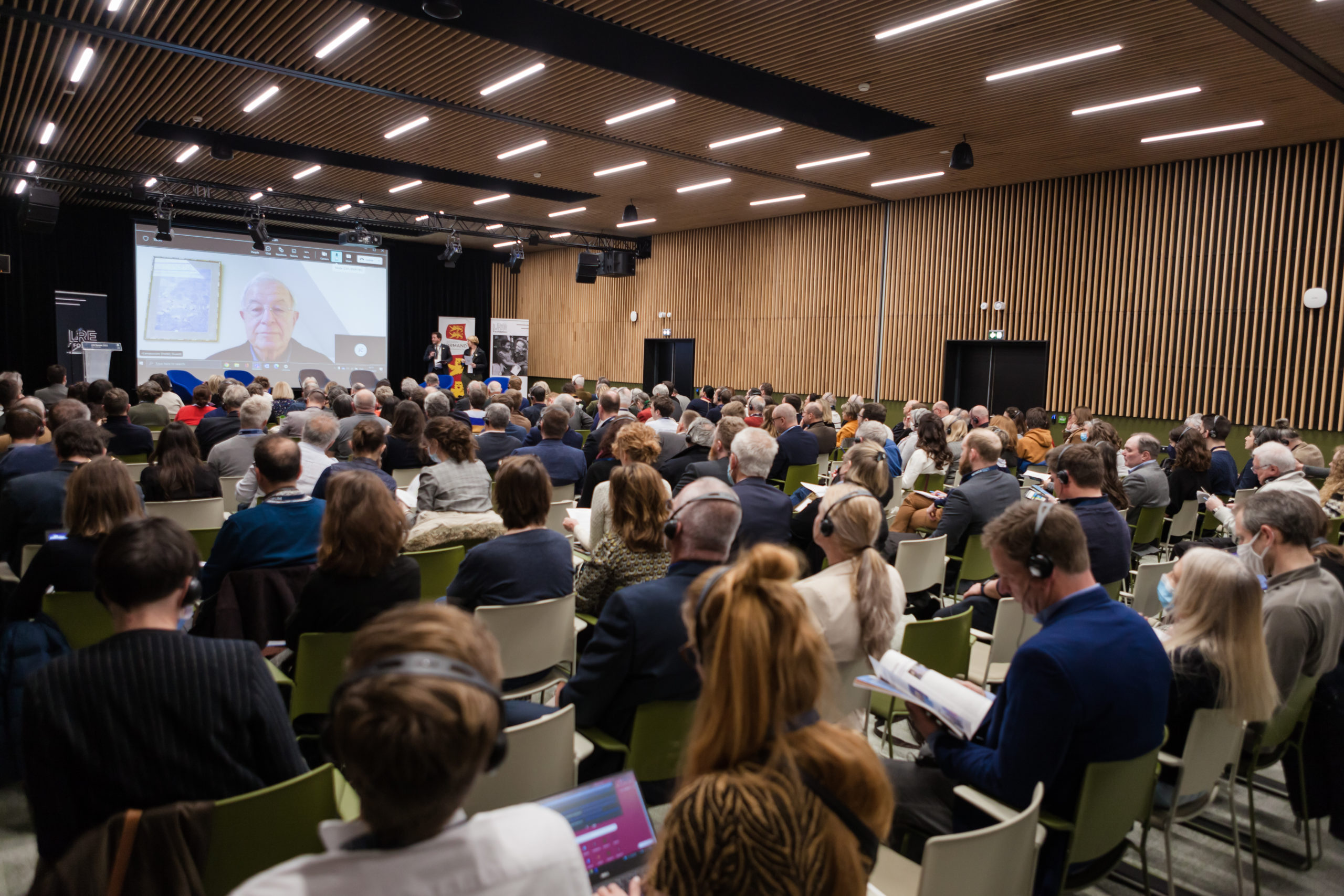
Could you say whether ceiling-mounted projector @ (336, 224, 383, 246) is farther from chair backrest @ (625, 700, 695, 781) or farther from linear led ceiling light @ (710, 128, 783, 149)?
chair backrest @ (625, 700, 695, 781)

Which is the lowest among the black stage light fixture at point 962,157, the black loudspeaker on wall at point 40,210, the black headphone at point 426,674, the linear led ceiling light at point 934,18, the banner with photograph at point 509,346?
the black headphone at point 426,674

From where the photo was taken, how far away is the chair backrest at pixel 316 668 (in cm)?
274

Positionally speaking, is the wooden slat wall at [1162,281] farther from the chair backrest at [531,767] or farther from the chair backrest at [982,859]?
the chair backrest at [531,767]

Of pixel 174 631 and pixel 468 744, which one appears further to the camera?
pixel 174 631

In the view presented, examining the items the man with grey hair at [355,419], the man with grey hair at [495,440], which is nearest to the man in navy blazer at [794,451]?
the man with grey hair at [495,440]

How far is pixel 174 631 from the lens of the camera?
178 cm

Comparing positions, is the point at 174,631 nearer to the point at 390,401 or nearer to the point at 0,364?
the point at 390,401

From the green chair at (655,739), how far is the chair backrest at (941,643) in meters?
1.06

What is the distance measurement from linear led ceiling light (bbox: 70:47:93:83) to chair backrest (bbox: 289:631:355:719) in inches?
326

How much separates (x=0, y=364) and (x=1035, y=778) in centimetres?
2134

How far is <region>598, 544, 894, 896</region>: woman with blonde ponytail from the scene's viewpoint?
3.99 ft

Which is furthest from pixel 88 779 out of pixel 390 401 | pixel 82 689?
pixel 390 401

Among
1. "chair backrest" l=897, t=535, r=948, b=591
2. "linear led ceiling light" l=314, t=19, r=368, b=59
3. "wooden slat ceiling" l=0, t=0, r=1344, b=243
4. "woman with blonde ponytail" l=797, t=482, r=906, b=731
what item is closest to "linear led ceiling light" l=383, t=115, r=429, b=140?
"wooden slat ceiling" l=0, t=0, r=1344, b=243

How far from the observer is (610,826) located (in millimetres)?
1691
